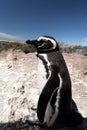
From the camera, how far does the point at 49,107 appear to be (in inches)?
104

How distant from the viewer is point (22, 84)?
381 centimetres

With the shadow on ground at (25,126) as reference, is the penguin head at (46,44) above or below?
above

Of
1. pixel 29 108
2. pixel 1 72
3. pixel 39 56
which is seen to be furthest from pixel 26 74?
pixel 39 56

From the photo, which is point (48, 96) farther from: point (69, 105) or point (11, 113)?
point (11, 113)

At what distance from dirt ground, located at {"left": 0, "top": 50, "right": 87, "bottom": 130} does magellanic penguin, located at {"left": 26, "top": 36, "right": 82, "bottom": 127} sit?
0.45 metres

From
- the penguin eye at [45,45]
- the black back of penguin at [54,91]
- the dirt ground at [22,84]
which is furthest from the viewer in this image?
the dirt ground at [22,84]

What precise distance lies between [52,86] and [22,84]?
1.34m

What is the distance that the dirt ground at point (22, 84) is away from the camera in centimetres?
313

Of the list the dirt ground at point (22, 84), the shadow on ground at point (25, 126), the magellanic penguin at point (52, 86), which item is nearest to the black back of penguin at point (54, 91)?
the magellanic penguin at point (52, 86)

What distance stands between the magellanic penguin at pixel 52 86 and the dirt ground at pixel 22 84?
17.8 inches

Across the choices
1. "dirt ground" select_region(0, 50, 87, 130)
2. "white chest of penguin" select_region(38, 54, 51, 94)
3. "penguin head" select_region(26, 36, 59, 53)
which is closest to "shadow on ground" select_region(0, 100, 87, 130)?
"dirt ground" select_region(0, 50, 87, 130)

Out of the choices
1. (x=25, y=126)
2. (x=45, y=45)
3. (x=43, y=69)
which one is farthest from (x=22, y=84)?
(x=45, y=45)

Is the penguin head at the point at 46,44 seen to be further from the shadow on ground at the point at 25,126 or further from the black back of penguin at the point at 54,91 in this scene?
the shadow on ground at the point at 25,126

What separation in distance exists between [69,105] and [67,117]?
0.18 m
